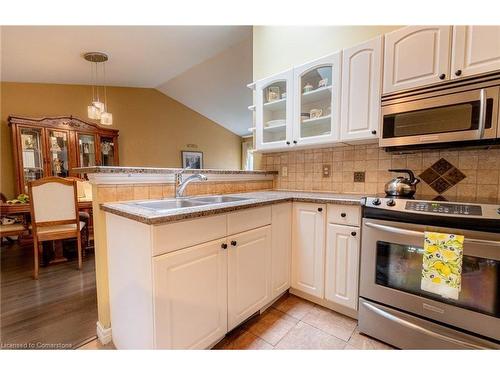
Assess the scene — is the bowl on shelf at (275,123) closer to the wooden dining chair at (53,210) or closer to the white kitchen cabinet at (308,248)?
the white kitchen cabinet at (308,248)

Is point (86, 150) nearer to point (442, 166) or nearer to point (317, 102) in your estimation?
point (317, 102)

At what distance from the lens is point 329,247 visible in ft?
5.47

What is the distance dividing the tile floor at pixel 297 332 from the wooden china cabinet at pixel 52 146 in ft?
11.1

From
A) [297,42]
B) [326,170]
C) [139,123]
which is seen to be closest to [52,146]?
[139,123]

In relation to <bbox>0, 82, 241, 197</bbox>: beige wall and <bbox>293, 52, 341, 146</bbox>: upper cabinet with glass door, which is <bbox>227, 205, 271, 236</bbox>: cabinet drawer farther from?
<bbox>0, 82, 241, 197</bbox>: beige wall

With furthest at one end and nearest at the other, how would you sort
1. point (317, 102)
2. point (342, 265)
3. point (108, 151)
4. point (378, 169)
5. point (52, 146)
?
point (108, 151)
point (52, 146)
point (317, 102)
point (378, 169)
point (342, 265)

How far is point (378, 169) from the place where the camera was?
1889 mm

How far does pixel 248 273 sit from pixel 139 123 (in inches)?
182

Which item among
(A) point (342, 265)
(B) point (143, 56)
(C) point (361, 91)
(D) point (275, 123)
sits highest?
(B) point (143, 56)

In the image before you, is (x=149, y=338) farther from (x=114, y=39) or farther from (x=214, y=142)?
(x=214, y=142)

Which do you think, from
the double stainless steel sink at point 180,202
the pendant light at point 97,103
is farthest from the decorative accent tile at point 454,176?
the pendant light at point 97,103

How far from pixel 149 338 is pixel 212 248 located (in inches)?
18.9

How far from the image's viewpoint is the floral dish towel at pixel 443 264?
1.14 meters
